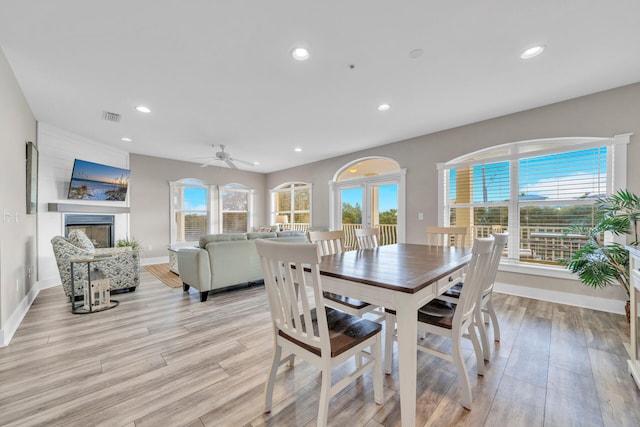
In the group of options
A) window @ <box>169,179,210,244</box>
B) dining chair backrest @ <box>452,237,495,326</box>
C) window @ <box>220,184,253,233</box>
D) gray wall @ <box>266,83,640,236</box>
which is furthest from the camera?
window @ <box>220,184,253,233</box>

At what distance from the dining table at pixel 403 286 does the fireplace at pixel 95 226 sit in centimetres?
523

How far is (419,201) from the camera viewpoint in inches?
186

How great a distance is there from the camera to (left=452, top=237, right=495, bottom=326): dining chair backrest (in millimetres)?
1453

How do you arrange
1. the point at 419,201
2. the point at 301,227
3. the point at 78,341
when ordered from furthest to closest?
1. the point at 301,227
2. the point at 419,201
3. the point at 78,341

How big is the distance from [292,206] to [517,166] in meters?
5.43

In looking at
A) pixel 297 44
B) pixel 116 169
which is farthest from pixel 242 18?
pixel 116 169

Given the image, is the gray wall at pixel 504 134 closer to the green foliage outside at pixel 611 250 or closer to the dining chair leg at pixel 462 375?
the green foliage outside at pixel 611 250

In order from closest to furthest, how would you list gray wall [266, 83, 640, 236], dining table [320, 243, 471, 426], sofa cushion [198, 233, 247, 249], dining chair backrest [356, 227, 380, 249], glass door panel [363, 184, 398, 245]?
dining table [320, 243, 471, 426] < gray wall [266, 83, 640, 236] < dining chair backrest [356, 227, 380, 249] < sofa cushion [198, 233, 247, 249] < glass door panel [363, 184, 398, 245]

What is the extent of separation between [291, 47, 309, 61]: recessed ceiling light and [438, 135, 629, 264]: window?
10.2ft

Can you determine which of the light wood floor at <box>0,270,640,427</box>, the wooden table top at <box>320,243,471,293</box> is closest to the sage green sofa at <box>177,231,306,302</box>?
the light wood floor at <box>0,270,640,427</box>

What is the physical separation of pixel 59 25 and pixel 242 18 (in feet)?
4.65

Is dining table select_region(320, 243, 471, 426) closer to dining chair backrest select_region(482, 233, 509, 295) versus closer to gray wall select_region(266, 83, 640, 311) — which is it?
dining chair backrest select_region(482, 233, 509, 295)

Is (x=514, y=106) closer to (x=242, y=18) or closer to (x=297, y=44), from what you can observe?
(x=297, y=44)

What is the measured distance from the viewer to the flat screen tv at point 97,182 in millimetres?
4480
